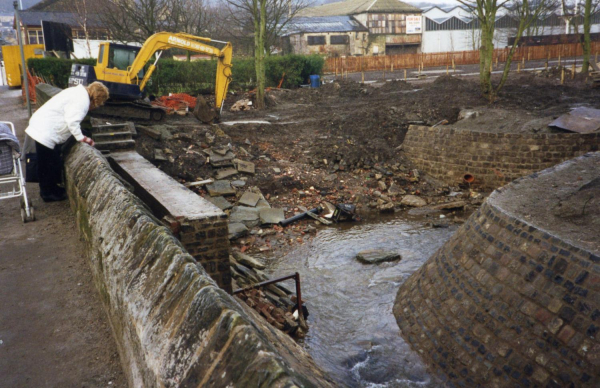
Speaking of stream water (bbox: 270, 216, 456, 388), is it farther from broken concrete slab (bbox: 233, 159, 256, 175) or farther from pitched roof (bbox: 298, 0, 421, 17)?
pitched roof (bbox: 298, 0, 421, 17)

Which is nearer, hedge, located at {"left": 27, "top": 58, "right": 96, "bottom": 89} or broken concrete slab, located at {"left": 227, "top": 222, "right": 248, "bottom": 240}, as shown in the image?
broken concrete slab, located at {"left": 227, "top": 222, "right": 248, "bottom": 240}

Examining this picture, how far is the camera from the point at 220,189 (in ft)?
44.4

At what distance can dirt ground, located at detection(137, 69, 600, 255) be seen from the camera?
14.2 m

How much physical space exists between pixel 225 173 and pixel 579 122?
1005cm

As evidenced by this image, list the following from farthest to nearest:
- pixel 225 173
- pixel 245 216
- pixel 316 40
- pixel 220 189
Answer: pixel 316 40
pixel 225 173
pixel 220 189
pixel 245 216

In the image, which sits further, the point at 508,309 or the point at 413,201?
the point at 413,201

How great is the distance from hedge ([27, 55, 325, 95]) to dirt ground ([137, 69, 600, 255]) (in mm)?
5885

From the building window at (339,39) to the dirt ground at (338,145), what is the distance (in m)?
35.0

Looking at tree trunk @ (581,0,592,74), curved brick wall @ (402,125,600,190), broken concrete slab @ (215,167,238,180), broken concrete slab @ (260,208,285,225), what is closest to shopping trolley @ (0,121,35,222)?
broken concrete slab @ (260,208,285,225)

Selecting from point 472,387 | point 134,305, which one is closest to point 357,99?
point 472,387

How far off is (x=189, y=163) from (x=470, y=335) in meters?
10.1

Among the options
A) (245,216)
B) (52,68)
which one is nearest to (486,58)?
(245,216)

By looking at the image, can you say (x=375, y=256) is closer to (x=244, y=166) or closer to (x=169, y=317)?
(x=244, y=166)

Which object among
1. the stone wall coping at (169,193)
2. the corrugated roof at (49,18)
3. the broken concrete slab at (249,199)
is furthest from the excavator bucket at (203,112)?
the corrugated roof at (49,18)
